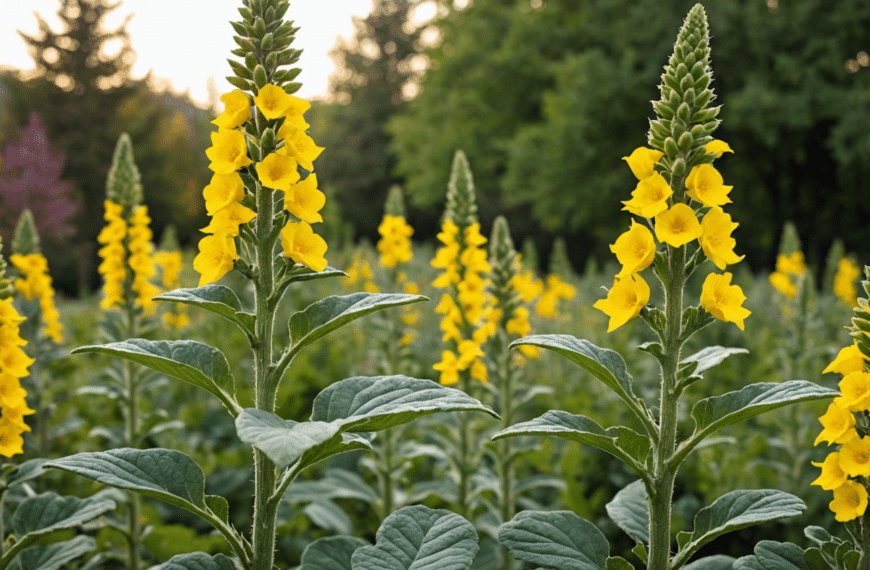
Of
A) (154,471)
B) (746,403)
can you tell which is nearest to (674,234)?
(746,403)

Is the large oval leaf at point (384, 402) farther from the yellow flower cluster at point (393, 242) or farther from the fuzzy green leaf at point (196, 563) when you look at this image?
the yellow flower cluster at point (393, 242)

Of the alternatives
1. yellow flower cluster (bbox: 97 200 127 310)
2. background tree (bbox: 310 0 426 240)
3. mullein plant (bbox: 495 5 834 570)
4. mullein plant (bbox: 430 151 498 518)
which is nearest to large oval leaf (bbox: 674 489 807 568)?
mullein plant (bbox: 495 5 834 570)

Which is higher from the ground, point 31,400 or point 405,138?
point 405,138

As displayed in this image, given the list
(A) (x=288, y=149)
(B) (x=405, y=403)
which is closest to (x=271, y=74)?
(A) (x=288, y=149)

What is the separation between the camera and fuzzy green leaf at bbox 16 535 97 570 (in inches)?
70.7

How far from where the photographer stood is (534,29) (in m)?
19.2

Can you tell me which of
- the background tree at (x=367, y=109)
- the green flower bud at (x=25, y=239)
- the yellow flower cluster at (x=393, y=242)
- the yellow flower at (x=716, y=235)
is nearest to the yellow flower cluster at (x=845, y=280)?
the yellow flower cluster at (x=393, y=242)

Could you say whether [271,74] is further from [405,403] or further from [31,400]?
[31,400]

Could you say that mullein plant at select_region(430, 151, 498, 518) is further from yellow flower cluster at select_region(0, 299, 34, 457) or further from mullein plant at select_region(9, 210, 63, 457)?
mullein plant at select_region(9, 210, 63, 457)

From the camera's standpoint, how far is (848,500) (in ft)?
4.86

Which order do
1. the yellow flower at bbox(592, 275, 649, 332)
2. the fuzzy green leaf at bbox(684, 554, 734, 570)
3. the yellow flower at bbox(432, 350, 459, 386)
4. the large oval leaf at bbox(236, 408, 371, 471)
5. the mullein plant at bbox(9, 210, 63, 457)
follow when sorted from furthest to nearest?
1. the mullein plant at bbox(9, 210, 63, 457)
2. the yellow flower at bbox(432, 350, 459, 386)
3. the fuzzy green leaf at bbox(684, 554, 734, 570)
4. the yellow flower at bbox(592, 275, 649, 332)
5. the large oval leaf at bbox(236, 408, 371, 471)

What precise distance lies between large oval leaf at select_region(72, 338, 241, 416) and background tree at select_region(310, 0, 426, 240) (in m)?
26.2

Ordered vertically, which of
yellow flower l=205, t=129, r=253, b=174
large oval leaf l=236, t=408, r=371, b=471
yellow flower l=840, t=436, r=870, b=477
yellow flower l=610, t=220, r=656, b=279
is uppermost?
yellow flower l=205, t=129, r=253, b=174

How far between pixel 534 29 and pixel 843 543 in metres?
19.8
